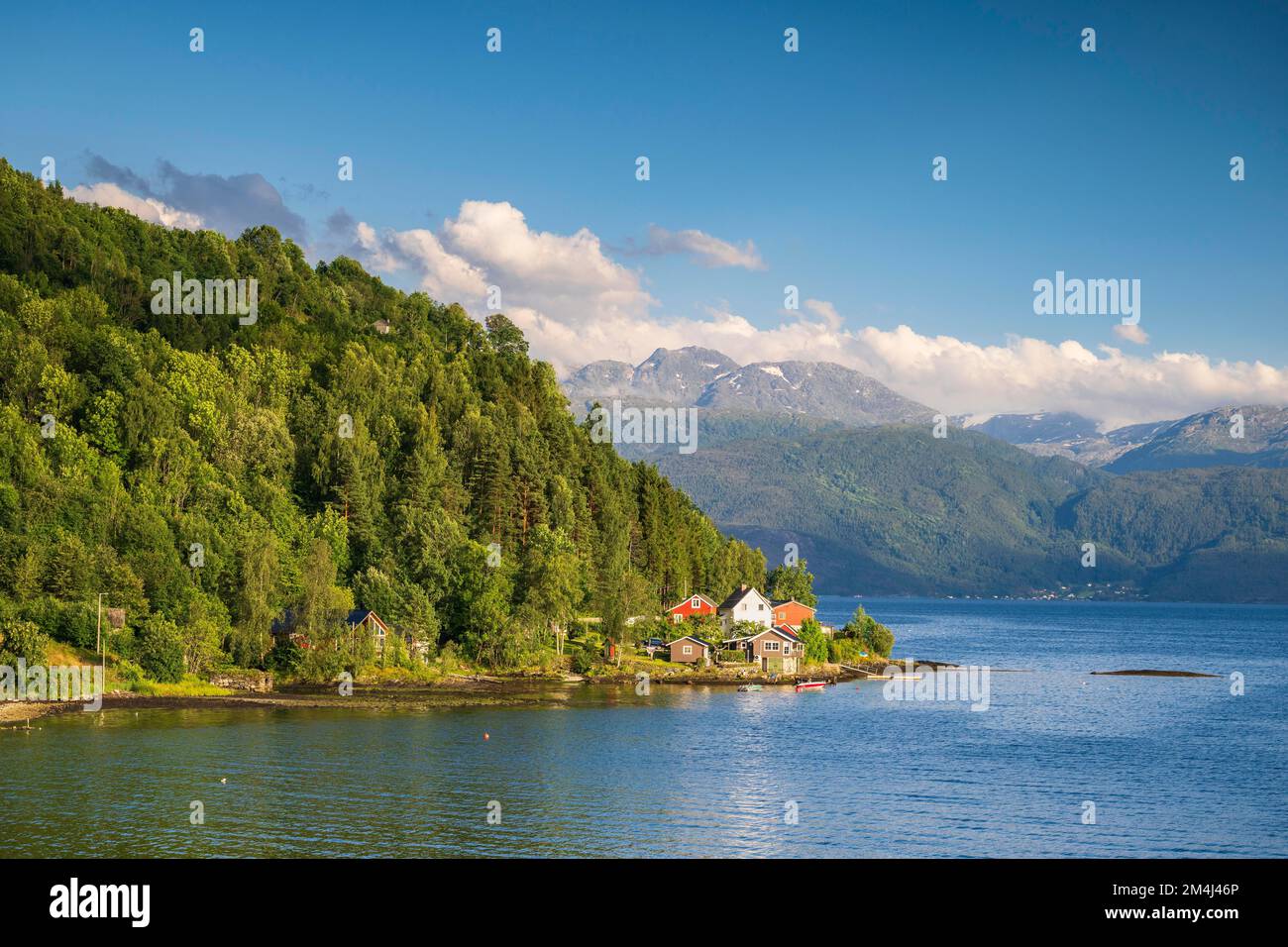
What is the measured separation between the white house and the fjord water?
2981 cm

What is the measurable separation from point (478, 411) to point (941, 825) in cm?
8073

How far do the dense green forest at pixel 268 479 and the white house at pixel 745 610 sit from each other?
9.73 meters

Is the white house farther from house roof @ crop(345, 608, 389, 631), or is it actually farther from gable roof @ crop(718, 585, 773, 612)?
house roof @ crop(345, 608, 389, 631)

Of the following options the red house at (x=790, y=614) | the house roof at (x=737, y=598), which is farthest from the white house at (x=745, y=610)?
the red house at (x=790, y=614)

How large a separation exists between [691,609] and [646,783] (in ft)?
228

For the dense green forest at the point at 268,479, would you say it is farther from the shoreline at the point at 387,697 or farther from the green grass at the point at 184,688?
the shoreline at the point at 387,697

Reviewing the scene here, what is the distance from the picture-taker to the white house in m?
122

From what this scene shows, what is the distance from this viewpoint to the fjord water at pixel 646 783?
42.5 metres

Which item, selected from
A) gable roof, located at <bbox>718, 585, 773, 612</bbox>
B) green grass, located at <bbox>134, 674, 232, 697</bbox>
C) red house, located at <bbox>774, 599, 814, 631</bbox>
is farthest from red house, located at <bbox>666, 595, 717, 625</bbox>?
green grass, located at <bbox>134, 674, 232, 697</bbox>

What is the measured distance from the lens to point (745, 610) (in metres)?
123

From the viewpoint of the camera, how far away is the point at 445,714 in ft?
254
